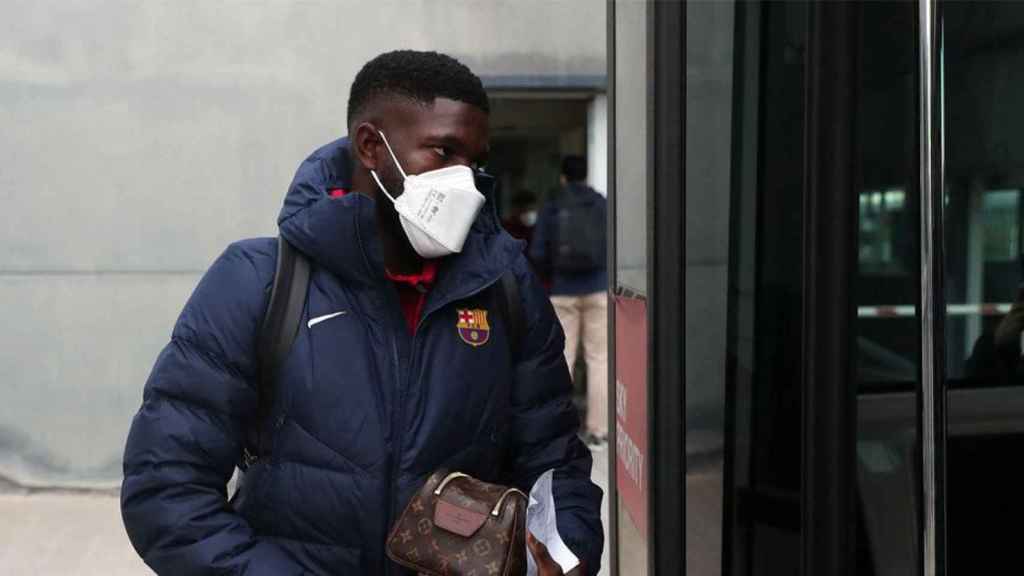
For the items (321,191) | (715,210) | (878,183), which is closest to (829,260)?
Result: (878,183)

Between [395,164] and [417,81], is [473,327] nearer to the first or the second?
[395,164]

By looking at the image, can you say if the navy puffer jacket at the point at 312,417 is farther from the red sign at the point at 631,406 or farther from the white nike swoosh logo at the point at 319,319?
the red sign at the point at 631,406

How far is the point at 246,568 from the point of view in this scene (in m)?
1.81

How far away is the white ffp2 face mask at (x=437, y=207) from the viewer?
1928 millimetres

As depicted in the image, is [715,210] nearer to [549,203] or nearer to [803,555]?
[803,555]

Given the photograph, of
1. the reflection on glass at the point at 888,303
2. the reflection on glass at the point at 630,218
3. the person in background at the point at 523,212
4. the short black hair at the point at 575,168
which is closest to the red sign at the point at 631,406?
the reflection on glass at the point at 630,218

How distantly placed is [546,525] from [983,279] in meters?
0.73

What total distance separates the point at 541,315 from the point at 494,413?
8.4 inches

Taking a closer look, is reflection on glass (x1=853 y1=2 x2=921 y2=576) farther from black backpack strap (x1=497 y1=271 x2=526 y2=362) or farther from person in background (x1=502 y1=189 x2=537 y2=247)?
person in background (x1=502 y1=189 x2=537 y2=247)

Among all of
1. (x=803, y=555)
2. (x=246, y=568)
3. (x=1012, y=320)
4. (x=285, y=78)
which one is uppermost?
(x=285, y=78)

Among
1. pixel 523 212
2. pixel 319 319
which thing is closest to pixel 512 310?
pixel 319 319

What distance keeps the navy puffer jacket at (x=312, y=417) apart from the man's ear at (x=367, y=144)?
104mm

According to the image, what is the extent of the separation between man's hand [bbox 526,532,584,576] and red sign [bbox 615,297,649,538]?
5.4 inches

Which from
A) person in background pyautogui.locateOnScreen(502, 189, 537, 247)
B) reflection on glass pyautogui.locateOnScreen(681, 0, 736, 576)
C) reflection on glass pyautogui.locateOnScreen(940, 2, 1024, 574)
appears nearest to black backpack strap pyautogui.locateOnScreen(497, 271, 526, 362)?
reflection on glass pyautogui.locateOnScreen(681, 0, 736, 576)
